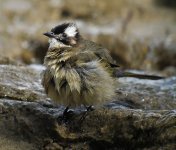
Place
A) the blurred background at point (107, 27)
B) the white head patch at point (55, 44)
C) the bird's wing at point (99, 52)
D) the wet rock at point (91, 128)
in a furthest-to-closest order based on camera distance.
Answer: the blurred background at point (107, 27)
the bird's wing at point (99, 52)
the white head patch at point (55, 44)
the wet rock at point (91, 128)

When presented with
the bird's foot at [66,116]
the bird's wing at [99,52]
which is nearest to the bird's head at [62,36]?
the bird's wing at [99,52]

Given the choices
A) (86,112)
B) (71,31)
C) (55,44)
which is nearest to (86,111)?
(86,112)

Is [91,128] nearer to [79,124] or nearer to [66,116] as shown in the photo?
[79,124]

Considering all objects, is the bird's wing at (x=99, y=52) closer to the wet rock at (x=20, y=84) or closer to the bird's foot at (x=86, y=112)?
the bird's foot at (x=86, y=112)

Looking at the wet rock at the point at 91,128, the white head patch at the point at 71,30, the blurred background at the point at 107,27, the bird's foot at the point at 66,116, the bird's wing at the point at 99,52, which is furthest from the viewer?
the blurred background at the point at 107,27

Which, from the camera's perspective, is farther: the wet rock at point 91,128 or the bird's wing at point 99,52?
the bird's wing at point 99,52

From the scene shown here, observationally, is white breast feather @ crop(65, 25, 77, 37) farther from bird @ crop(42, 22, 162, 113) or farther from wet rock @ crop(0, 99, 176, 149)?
wet rock @ crop(0, 99, 176, 149)

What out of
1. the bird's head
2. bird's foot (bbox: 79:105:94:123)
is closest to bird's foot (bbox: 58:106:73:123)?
bird's foot (bbox: 79:105:94:123)
